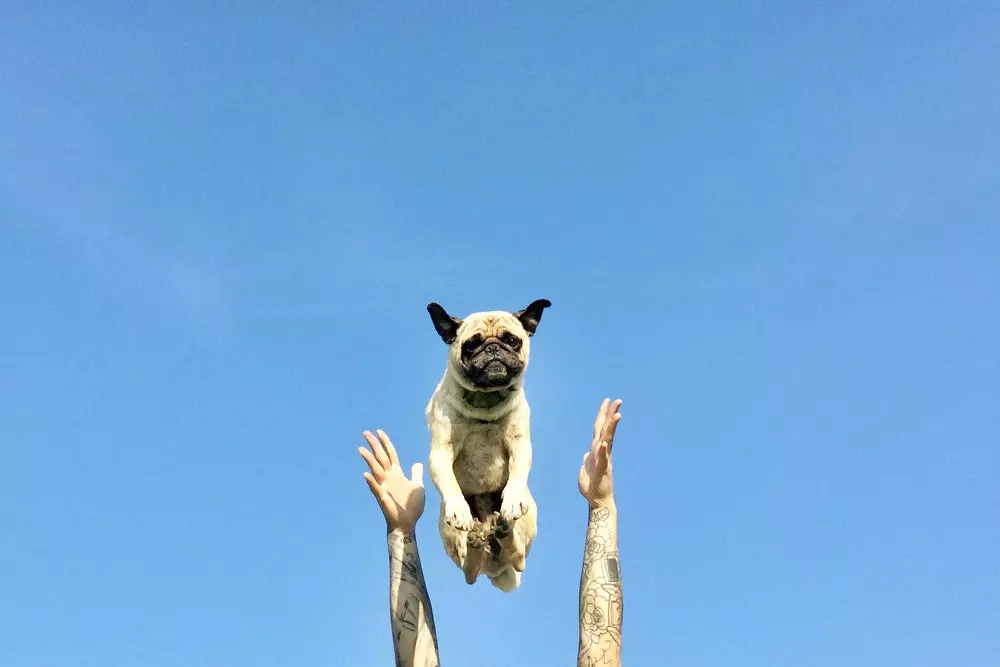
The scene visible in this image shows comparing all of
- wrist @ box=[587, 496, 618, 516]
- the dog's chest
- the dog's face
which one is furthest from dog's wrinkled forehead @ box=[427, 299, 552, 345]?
wrist @ box=[587, 496, 618, 516]

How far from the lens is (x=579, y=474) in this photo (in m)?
12.2

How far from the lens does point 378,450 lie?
1252 centimetres

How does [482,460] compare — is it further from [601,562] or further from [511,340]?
[601,562]

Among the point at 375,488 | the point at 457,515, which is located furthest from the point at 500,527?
the point at 375,488

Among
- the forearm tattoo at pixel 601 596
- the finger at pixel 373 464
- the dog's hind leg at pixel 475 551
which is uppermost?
the finger at pixel 373 464

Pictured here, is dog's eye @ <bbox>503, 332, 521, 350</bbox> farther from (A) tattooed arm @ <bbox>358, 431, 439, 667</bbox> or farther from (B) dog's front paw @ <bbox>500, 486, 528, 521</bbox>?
(A) tattooed arm @ <bbox>358, 431, 439, 667</bbox>

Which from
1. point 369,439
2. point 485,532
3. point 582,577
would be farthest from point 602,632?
point 369,439

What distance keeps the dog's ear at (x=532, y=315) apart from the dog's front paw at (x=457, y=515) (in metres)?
2.33

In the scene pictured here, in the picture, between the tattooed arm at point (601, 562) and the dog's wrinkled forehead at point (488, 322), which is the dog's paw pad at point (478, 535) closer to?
the tattooed arm at point (601, 562)

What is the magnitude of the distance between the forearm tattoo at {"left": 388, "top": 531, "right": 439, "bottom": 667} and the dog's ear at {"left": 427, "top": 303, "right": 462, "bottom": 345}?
237 centimetres

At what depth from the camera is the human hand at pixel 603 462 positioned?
11898 mm

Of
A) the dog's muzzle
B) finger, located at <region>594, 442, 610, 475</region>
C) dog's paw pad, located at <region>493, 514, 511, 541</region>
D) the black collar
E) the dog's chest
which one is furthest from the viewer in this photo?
the dog's chest

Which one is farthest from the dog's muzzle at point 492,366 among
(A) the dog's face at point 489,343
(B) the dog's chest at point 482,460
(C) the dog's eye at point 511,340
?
(B) the dog's chest at point 482,460

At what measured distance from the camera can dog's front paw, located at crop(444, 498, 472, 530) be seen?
A: 11.3m
